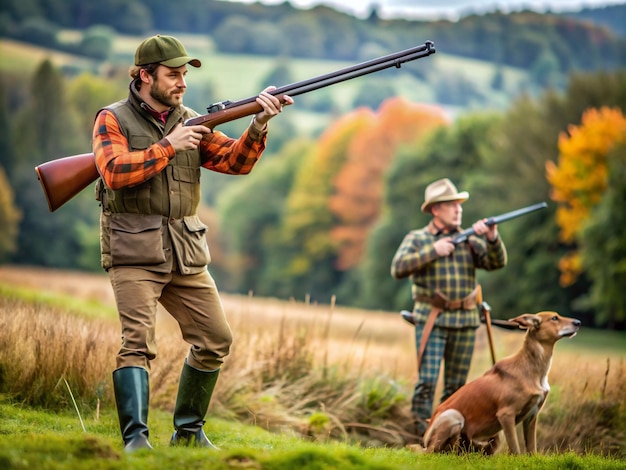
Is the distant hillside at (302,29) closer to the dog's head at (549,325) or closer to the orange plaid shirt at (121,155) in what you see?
the dog's head at (549,325)

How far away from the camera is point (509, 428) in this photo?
7.24m

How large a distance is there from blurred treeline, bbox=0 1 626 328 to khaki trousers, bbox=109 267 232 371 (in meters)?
29.2

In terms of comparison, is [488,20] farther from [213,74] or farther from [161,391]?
[161,391]

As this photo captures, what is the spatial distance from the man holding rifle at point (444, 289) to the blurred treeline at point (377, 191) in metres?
26.1

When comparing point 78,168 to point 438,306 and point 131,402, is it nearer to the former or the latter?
point 131,402

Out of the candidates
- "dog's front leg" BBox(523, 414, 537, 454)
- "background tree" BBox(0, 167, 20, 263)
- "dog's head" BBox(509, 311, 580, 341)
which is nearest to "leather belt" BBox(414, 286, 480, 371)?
"dog's head" BBox(509, 311, 580, 341)

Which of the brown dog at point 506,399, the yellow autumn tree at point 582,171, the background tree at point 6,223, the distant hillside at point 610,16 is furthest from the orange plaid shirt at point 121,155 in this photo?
the distant hillside at point 610,16

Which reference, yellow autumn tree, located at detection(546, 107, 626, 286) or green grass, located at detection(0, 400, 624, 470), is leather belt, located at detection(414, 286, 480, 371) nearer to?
green grass, located at detection(0, 400, 624, 470)

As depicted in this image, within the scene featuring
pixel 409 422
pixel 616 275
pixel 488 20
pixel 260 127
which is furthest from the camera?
pixel 488 20

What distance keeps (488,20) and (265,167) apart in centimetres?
2421

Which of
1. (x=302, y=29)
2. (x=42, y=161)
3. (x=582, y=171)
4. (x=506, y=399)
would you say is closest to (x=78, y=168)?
(x=506, y=399)

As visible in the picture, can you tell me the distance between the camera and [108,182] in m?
6.05

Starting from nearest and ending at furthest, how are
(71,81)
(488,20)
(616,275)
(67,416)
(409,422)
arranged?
(67,416), (409,422), (616,275), (71,81), (488,20)

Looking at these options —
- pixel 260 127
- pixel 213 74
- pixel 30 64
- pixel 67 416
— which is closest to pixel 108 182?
pixel 260 127
